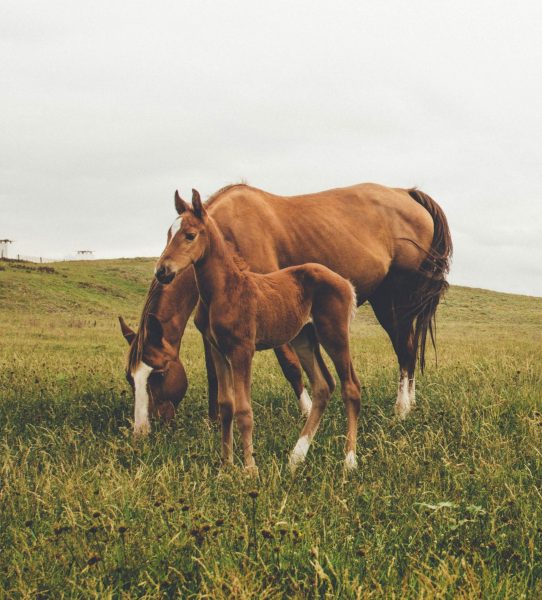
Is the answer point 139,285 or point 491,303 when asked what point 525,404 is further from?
point 491,303

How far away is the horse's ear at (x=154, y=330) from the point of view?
5.57 m

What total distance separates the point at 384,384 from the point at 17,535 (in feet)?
20.0

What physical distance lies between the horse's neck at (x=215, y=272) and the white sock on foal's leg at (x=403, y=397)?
2985 mm

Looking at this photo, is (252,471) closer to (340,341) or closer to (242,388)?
(242,388)

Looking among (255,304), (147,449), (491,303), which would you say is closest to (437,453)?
(255,304)

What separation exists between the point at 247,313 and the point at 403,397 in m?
3.35

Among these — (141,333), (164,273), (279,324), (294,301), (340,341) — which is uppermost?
(164,273)

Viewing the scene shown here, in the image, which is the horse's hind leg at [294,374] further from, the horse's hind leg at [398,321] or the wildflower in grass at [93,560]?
the wildflower in grass at [93,560]

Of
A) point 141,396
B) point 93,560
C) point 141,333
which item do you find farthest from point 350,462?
point 93,560

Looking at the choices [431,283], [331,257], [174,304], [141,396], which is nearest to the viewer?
[141,396]

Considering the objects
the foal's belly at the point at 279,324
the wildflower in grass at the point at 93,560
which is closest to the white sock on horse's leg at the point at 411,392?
the foal's belly at the point at 279,324

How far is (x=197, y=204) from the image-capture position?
4438mm

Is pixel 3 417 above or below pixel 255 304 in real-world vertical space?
below

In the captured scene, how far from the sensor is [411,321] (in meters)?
8.44
